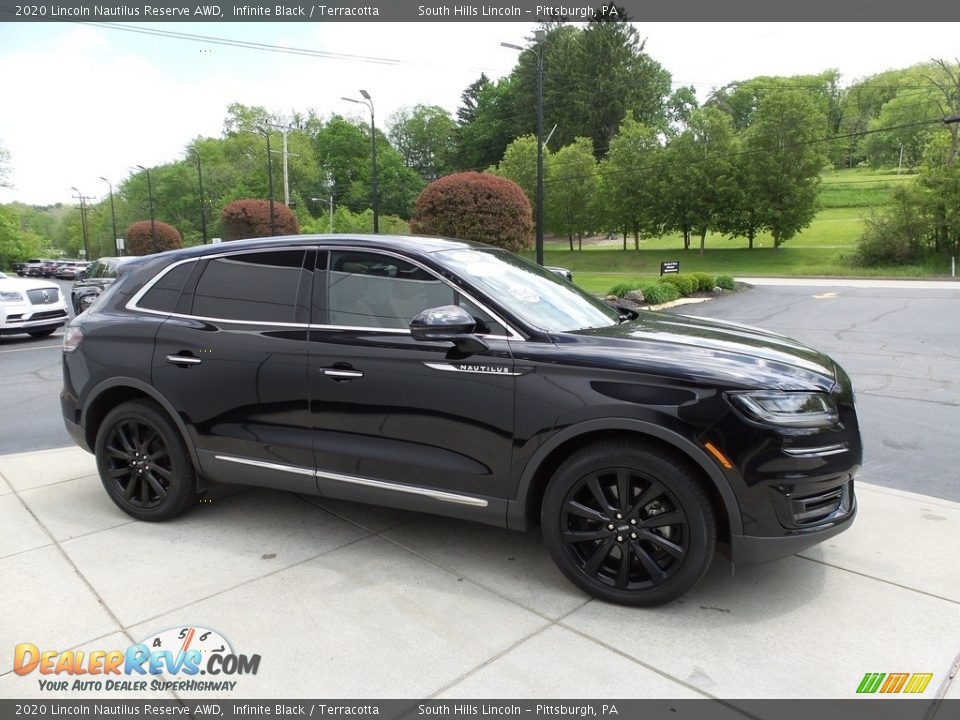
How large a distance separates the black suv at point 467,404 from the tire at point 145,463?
0.01 metres

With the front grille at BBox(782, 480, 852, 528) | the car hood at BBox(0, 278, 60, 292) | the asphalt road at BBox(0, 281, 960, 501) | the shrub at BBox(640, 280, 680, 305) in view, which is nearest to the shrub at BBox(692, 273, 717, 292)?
the asphalt road at BBox(0, 281, 960, 501)

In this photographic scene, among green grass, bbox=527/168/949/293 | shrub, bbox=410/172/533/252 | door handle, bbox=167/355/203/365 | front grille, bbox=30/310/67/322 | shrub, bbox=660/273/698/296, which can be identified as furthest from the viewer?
green grass, bbox=527/168/949/293

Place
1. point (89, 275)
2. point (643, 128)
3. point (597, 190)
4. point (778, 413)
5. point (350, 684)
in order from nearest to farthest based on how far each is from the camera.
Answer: point (350, 684), point (778, 413), point (89, 275), point (643, 128), point (597, 190)

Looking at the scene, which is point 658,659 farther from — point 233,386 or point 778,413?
point 233,386

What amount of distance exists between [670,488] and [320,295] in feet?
6.88

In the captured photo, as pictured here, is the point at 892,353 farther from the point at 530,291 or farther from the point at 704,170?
the point at 704,170

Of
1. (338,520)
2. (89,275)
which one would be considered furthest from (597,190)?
Result: (338,520)

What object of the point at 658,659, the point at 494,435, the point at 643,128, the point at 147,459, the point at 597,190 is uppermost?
the point at 643,128

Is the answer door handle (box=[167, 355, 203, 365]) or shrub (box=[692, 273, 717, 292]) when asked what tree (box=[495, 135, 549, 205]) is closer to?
shrub (box=[692, 273, 717, 292])

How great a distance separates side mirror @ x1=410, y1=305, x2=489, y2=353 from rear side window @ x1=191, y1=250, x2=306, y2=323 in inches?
37.5

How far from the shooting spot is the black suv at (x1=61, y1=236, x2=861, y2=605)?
113 inches

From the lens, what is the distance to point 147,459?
13.5 feet

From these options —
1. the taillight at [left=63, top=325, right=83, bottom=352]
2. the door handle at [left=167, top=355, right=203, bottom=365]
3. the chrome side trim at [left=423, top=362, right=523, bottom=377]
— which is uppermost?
the taillight at [left=63, top=325, right=83, bottom=352]

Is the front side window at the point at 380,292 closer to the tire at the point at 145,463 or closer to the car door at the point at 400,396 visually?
the car door at the point at 400,396
